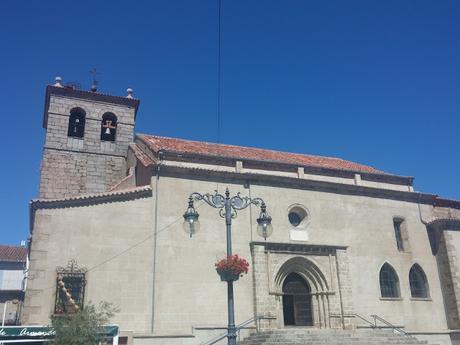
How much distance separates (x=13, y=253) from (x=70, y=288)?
97.3ft

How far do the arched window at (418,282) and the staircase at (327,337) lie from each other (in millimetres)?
2933

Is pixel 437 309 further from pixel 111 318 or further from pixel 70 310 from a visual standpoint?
pixel 70 310

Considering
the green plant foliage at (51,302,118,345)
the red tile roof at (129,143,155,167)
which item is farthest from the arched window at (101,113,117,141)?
the green plant foliage at (51,302,118,345)

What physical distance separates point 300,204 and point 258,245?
3.08 meters

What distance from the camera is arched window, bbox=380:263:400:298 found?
20.6 metres

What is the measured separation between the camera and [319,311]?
19.3 meters

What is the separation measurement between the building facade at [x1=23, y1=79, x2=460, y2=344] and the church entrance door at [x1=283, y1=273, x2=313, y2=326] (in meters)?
0.04

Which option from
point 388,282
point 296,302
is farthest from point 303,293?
point 388,282

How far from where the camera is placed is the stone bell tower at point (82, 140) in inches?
868

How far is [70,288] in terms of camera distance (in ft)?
50.5

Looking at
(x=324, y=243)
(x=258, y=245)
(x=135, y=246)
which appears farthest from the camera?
(x=324, y=243)

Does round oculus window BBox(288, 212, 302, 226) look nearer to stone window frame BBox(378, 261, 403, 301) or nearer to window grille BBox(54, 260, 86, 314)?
stone window frame BBox(378, 261, 403, 301)

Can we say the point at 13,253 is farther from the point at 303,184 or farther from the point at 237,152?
the point at 303,184

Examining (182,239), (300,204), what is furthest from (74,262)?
(300,204)
